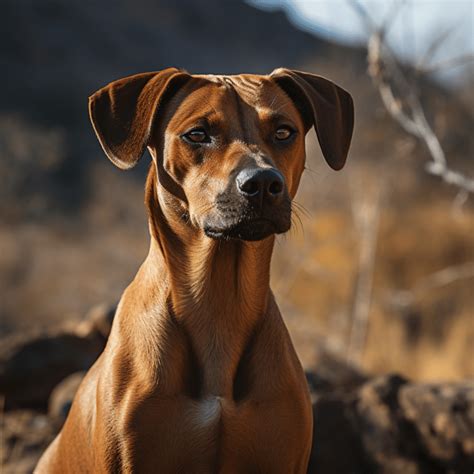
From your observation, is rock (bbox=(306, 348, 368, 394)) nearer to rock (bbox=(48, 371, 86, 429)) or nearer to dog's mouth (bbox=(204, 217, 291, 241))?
rock (bbox=(48, 371, 86, 429))

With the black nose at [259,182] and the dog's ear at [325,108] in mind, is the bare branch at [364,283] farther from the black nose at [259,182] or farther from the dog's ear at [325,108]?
the black nose at [259,182]

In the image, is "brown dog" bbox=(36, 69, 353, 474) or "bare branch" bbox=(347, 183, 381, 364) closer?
"brown dog" bbox=(36, 69, 353, 474)

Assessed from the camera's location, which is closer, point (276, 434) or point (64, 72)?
point (276, 434)

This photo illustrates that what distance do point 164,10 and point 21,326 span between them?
90.4ft

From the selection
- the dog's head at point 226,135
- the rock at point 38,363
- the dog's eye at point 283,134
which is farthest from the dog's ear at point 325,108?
the rock at point 38,363

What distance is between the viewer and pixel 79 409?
3.87m

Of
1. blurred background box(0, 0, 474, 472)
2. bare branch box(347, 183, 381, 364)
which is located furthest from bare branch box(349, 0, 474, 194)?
bare branch box(347, 183, 381, 364)

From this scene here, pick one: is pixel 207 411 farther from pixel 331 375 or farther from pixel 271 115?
pixel 331 375

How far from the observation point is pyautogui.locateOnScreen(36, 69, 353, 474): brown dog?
332 centimetres

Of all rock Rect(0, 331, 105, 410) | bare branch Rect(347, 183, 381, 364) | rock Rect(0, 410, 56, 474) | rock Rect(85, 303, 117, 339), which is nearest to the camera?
rock Rect(0, 410, 56, 474)

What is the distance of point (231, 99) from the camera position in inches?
141

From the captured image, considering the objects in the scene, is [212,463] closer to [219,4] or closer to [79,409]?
[79,409]

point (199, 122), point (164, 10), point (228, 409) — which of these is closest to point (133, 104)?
point (199, 122)

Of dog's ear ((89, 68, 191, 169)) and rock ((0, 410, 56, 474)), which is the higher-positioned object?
dog's ear ((89, 68, 191, 169))
